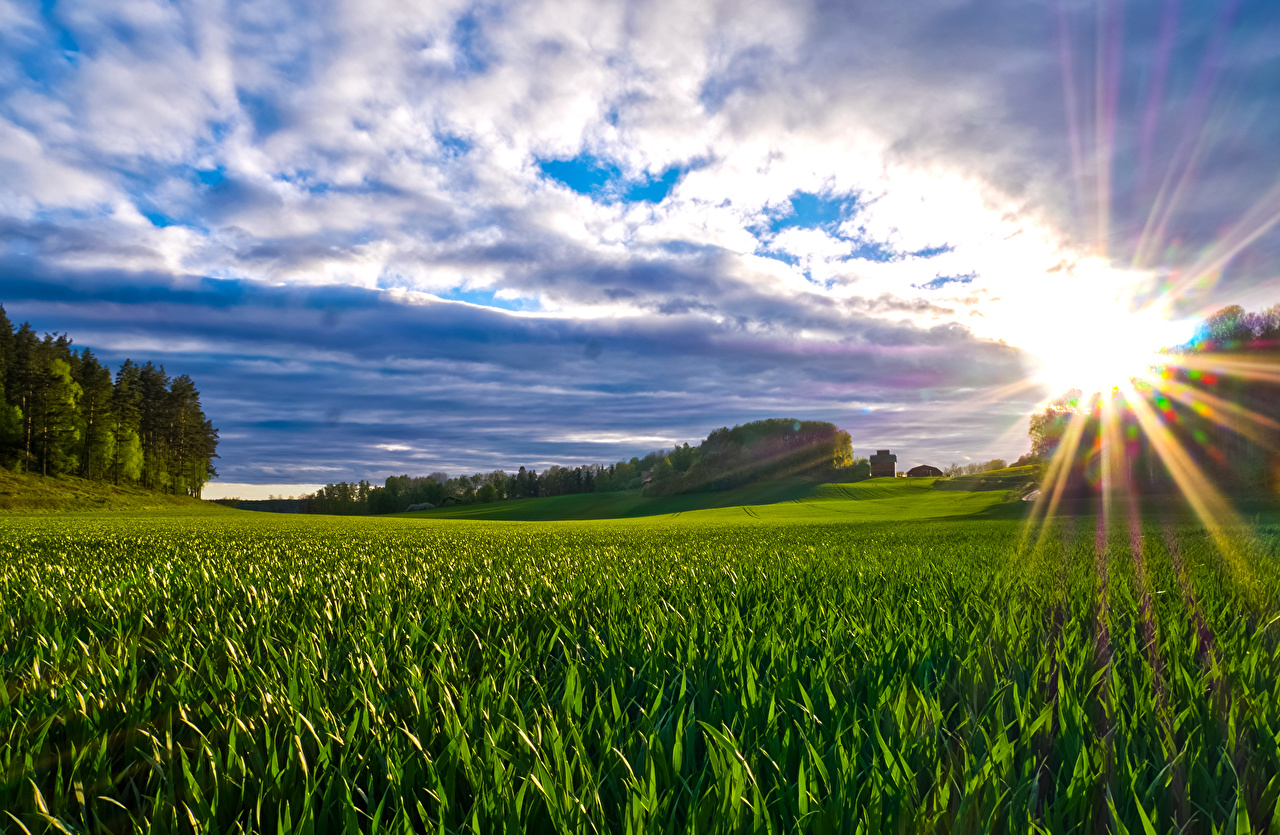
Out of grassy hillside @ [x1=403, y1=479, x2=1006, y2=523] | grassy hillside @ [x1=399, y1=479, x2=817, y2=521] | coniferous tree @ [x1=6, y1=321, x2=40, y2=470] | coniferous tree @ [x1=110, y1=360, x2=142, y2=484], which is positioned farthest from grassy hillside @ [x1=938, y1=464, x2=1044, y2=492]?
coniferous tree @ [x1=6, y1=321, x2=40, y2=470]

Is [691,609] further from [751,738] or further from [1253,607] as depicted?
[1253,607]

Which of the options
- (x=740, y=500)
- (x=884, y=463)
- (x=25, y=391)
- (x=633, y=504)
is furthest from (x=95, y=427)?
(x=884, y=463)

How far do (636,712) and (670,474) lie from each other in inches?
3518

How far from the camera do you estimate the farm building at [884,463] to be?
97.6 meters

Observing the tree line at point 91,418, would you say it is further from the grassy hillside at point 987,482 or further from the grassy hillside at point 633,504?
the grassy hillside at point 987,482

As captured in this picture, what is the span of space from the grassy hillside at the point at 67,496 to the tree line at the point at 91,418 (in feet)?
14.3

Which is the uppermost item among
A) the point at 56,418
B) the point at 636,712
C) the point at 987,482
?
the point at 56,418

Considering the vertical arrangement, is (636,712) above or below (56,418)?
below

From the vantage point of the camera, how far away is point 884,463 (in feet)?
326

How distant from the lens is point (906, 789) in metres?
1.04

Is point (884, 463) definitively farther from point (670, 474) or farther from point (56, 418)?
point (56, 418)

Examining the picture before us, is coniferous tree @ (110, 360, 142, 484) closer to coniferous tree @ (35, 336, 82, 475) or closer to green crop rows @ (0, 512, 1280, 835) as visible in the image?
coniferous tree @ (35, 336, 82, 475)

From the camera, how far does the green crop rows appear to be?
1078mm

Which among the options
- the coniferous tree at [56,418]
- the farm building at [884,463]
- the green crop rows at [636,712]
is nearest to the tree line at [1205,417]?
the green crop rows at [636,712]
